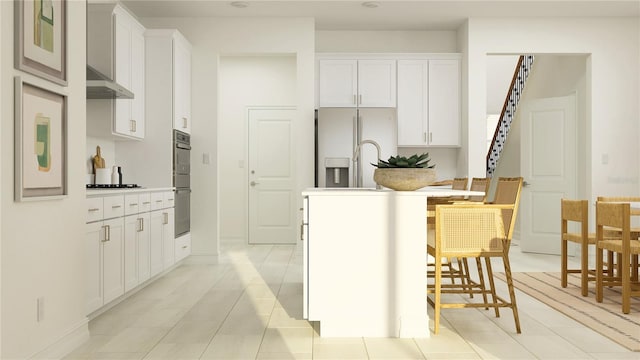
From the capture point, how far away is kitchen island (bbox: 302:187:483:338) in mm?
3039

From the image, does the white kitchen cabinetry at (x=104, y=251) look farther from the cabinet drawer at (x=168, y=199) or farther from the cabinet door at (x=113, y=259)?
the cabinet drawer at (x=168, y=199)

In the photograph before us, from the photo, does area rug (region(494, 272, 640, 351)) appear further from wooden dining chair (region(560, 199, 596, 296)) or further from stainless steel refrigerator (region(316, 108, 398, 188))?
stainless steel refrigerator (region(316, 108, 398, 188))

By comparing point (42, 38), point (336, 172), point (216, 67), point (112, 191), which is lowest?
point (112, 191)

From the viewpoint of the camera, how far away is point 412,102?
6465 millimetres

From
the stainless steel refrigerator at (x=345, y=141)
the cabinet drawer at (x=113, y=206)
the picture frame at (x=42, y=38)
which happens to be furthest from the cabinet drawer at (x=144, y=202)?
the stainless steel refrigerator at (x=345, y=141)

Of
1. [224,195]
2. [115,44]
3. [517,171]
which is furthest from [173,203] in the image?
[517,171]

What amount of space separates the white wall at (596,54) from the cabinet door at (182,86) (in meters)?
3.28

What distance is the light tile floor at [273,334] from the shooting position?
9.09 feet

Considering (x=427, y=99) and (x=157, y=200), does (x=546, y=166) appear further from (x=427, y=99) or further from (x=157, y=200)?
(x=157, y=200)

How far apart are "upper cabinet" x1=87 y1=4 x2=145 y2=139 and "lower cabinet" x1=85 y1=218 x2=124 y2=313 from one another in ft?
4.18

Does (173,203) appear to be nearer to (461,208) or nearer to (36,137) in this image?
(36,137)

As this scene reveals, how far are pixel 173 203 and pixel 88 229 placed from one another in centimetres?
204

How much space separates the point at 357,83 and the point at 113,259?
3761 millimetres

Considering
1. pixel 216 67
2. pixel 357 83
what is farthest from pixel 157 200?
→ pixel 357 83
